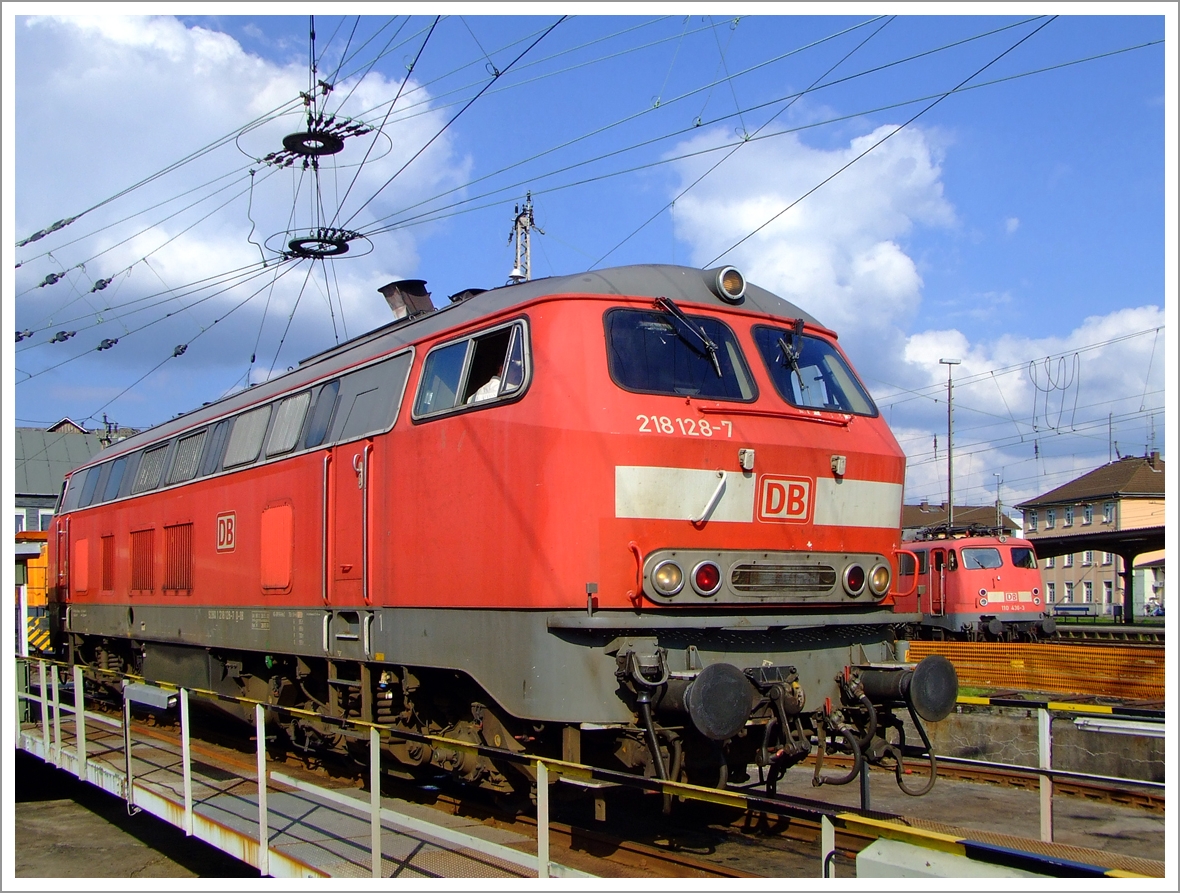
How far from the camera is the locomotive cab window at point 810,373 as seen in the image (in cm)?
820

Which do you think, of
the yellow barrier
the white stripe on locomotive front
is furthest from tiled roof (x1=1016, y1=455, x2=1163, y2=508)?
the white stripe on locomotive front

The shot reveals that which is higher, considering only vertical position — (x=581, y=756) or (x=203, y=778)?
(x=581, y=756)

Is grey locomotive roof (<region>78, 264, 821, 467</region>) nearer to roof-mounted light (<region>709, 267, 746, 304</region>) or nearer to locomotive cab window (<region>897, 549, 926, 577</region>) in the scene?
roof-mounted light (<region>709, 267, 746, 304</region>)

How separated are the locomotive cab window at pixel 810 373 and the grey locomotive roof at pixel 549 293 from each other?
0.82ft

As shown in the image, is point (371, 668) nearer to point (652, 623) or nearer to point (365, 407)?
point (365, 407)

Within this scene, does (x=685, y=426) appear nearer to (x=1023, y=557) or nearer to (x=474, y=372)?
(x=474, y=372)

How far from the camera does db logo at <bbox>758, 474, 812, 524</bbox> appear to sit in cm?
755

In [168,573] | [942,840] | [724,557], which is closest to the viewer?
[942,840]

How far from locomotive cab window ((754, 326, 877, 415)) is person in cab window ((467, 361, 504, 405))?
6.60 feet

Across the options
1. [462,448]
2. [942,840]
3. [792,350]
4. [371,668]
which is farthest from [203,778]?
[942,840]

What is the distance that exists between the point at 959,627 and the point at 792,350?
18.6 meters

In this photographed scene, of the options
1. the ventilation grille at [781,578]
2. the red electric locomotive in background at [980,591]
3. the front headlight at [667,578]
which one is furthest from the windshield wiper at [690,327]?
the red electric locomotive in background at [980,591]

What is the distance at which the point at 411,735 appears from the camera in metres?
6.83

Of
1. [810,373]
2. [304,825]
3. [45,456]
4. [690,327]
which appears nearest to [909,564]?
[810,373]
